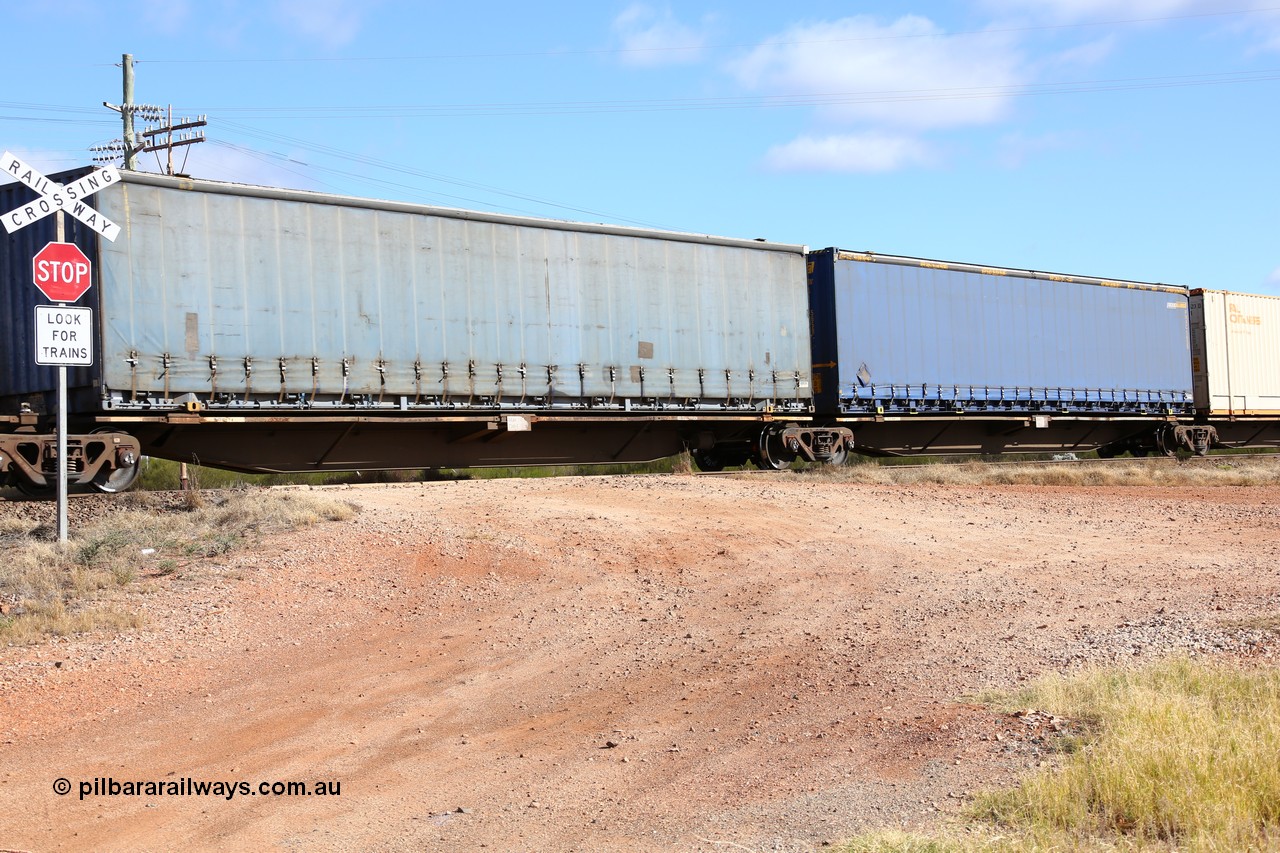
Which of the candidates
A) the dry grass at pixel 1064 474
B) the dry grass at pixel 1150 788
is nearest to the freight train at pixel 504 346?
the dry grass at pixel 1064 474

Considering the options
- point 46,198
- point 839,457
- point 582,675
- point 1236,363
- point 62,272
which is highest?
point 46,198

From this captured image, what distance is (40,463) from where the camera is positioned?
44.8ft

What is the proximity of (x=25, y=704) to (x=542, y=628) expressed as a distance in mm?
3614

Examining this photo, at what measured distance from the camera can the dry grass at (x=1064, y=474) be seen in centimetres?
2019

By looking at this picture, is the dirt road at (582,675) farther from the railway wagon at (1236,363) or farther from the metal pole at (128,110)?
the metal pole at (128,110)

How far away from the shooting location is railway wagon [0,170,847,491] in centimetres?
1437

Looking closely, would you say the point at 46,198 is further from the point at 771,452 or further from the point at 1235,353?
the point at 1235,353

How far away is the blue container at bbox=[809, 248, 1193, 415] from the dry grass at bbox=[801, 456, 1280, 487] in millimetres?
1639

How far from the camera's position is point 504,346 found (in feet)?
57.3

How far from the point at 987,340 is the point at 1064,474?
3.98 metres

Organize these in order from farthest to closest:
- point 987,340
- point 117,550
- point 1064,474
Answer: point 987,340 < point 1064,474 < point 117,550

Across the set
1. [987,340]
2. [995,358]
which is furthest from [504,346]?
[995,358]

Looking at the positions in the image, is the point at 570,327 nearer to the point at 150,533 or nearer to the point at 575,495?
the point at 575,495

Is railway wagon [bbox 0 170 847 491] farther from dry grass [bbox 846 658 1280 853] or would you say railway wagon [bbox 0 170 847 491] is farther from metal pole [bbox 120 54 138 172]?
metal pole [bbox 120 54 138 172]
